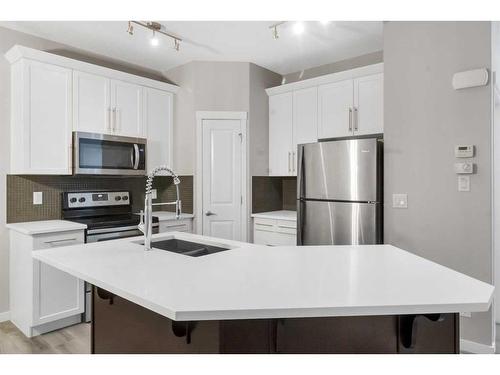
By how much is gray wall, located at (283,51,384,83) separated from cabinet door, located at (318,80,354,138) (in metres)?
0.43

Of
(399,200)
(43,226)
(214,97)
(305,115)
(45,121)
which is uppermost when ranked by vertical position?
(214,97)

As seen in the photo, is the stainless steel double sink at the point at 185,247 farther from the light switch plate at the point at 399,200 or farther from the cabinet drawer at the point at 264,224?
the cabinet drawer at the point at 264,224

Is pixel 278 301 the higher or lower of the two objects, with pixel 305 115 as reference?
lower

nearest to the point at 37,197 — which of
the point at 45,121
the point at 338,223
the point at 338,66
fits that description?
the point at 45,121

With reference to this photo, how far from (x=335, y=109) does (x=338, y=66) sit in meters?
0.66

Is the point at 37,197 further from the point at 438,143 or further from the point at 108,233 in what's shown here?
the point at 438,143

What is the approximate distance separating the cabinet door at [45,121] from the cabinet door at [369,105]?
266 cm

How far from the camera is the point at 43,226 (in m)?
2.78

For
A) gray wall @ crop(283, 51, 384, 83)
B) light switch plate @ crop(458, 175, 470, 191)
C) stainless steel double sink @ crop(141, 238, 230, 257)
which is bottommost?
stainless steel double sink @ crop(141, 238, 230, 257)

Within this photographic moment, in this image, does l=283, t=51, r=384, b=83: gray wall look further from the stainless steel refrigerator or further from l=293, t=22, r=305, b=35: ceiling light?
the stainless steel refrigerator

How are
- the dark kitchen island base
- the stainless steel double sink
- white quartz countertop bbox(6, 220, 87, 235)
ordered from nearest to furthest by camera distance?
the dark kitchen island base < the stainless steel double sink < white quartz countertop bbox(6, 220, 87, 235)

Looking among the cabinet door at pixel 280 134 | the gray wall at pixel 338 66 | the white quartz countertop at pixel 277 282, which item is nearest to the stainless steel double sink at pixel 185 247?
Answer: the white quartz countertop at pixel 277 282

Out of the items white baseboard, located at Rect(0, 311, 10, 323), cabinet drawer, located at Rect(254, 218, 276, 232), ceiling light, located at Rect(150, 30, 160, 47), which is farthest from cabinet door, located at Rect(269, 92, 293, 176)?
white baseboard, located at Rect(0, 311, 10, 323)

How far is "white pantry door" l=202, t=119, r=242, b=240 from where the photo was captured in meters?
3.80
